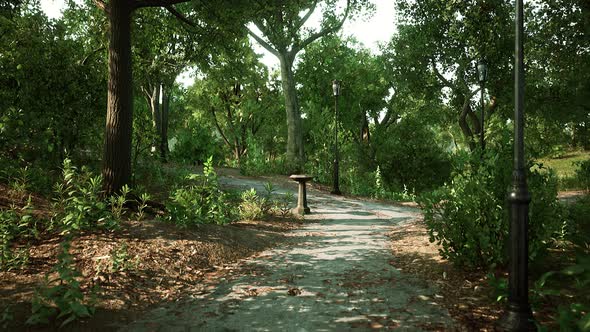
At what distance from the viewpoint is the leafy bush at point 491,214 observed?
18.6 ft

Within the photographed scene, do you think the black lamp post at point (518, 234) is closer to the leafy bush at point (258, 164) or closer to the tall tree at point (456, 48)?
the tall tree at point (456, 48)

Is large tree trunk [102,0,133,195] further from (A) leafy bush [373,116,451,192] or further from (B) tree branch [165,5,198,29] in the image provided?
(A) leafy bush [373,116,451,192]

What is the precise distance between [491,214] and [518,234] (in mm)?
1556

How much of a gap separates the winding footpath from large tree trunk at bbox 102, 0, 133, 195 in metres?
3.22

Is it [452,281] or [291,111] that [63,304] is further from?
[291,111]

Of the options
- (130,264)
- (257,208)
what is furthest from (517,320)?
(257,208)

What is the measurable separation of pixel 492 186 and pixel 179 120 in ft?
140

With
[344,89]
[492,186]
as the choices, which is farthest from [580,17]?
[344,89]

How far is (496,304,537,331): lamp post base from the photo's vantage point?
4.04 metres

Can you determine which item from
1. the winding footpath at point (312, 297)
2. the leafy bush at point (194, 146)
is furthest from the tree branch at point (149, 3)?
the leafy bush at point (194, 146)

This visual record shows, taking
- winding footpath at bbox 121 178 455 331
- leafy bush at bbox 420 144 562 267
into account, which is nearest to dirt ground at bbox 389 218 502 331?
winding footpath at bbox 121 178 455 331

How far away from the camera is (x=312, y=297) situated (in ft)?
17.4

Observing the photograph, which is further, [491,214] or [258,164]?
[258,164]

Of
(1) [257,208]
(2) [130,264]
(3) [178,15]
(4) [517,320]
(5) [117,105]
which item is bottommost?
(4) [517,320]
